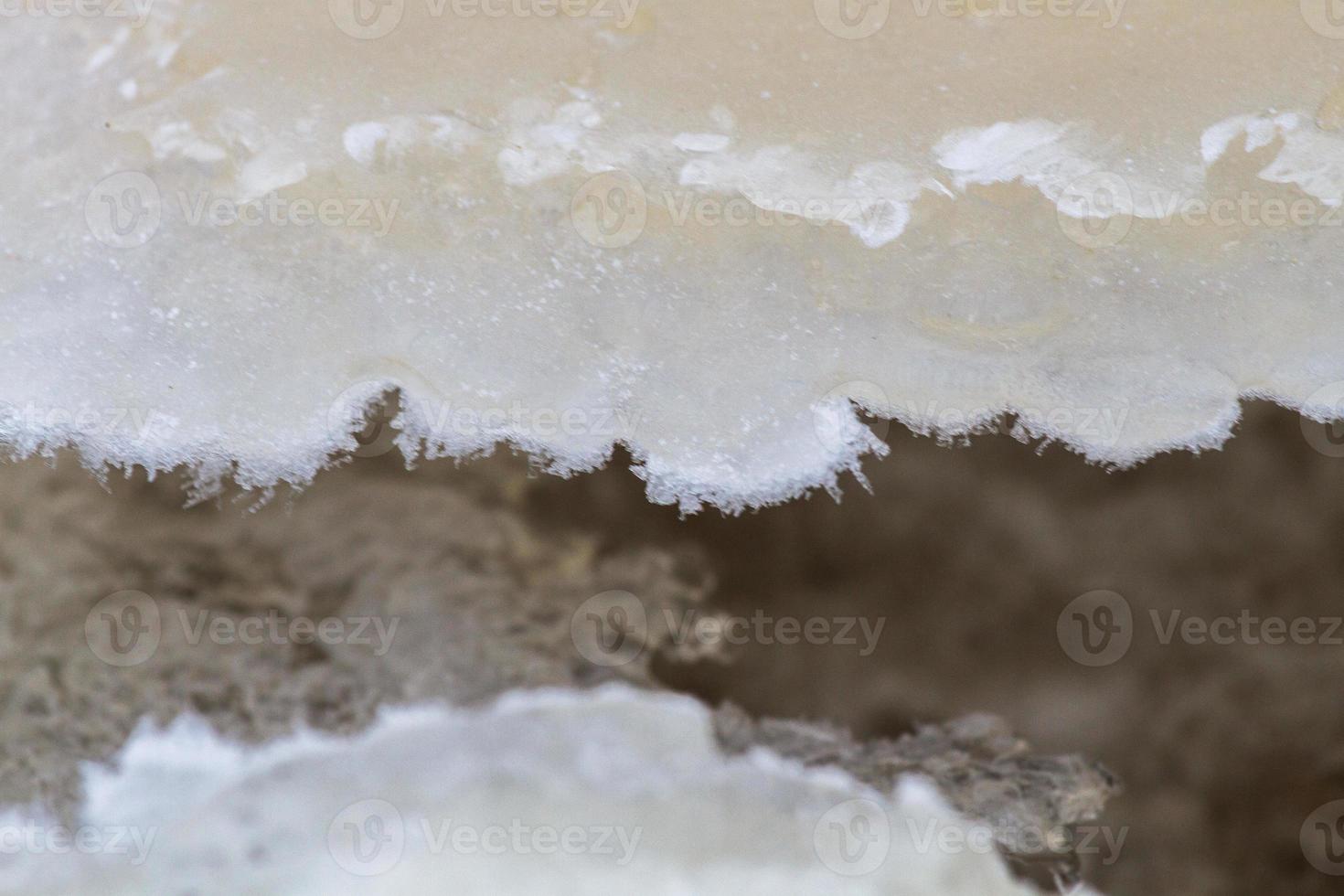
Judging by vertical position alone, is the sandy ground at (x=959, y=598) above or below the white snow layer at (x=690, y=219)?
below

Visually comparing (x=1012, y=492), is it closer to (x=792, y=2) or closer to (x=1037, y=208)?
(x=1037, y=208)

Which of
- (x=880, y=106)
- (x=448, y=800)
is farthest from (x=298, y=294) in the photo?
(x=880, y=106)
